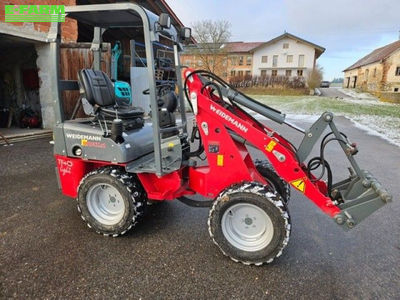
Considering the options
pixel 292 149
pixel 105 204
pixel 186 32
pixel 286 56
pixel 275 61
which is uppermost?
pixel 286 56

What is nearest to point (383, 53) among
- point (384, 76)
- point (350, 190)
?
point (384, 76)

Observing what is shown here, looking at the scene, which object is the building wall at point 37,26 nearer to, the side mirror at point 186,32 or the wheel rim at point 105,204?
the side mirror at point 186,32

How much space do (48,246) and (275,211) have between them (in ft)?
Result: 7.34

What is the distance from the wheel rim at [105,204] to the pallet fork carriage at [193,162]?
0.04ft

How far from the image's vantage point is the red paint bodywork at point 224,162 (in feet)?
8.51

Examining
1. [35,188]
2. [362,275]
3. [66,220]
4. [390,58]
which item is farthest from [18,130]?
[390,58]

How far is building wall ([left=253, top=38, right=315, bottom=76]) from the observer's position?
143 ft

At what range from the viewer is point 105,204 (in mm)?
3135

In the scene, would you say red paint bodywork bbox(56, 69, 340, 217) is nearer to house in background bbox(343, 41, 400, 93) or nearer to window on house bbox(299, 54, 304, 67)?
house in background bbox(343, 41, 400, 93)

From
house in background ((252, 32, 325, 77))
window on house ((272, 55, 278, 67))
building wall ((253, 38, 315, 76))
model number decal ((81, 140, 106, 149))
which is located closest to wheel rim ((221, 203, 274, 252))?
model number decal ((81, 140, 106, 149))

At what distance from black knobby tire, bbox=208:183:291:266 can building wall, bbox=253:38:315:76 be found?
44.5 m

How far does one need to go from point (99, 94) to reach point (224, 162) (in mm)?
1519

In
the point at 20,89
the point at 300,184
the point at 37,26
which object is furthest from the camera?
the point at 20,89

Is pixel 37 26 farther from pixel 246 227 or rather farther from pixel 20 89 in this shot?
pixel 246 227
